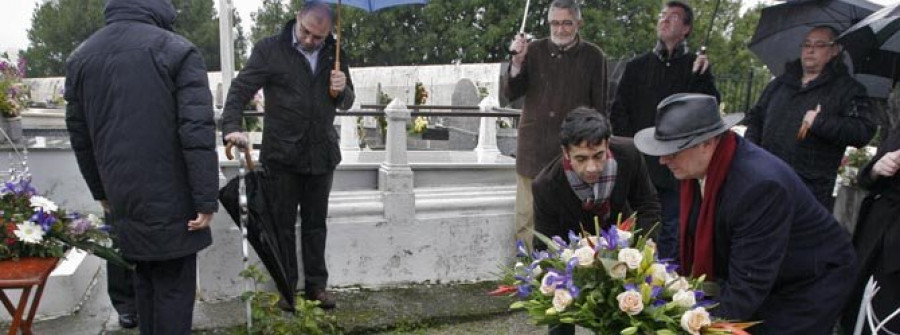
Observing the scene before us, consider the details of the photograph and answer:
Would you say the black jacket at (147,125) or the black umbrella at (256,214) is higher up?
the black jacket at (147,125)

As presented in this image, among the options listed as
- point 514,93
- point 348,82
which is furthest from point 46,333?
point 514,93

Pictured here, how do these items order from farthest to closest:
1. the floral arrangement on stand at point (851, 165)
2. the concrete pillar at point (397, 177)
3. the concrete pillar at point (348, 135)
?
the concrete pillar at point (348, 135)
the concrete pillar at point (397, 177)
the floral arrangement on stand at point (851, 165)

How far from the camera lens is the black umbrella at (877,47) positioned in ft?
9.61

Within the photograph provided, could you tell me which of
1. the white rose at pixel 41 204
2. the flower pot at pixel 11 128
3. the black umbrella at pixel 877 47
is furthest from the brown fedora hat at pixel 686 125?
the flower pot at pixel 11 128

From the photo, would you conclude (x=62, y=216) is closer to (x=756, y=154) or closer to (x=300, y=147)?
(x=300, y=147)

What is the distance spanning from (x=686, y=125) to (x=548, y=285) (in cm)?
63

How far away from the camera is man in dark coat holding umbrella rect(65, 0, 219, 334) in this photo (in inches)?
100

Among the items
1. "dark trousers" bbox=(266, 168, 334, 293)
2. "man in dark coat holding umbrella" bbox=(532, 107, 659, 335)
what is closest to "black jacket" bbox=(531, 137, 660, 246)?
"man in dark coat holding umbrella" bbox=(532, 107, 659, 335)

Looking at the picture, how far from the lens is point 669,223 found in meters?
3.83

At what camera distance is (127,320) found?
350cm

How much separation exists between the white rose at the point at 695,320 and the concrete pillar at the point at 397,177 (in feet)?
8.94

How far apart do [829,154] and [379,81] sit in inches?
529

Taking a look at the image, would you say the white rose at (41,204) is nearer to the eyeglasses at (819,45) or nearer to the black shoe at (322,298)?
the black shoe at (322,298)

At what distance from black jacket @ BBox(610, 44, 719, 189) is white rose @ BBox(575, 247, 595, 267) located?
2110 millimetres
